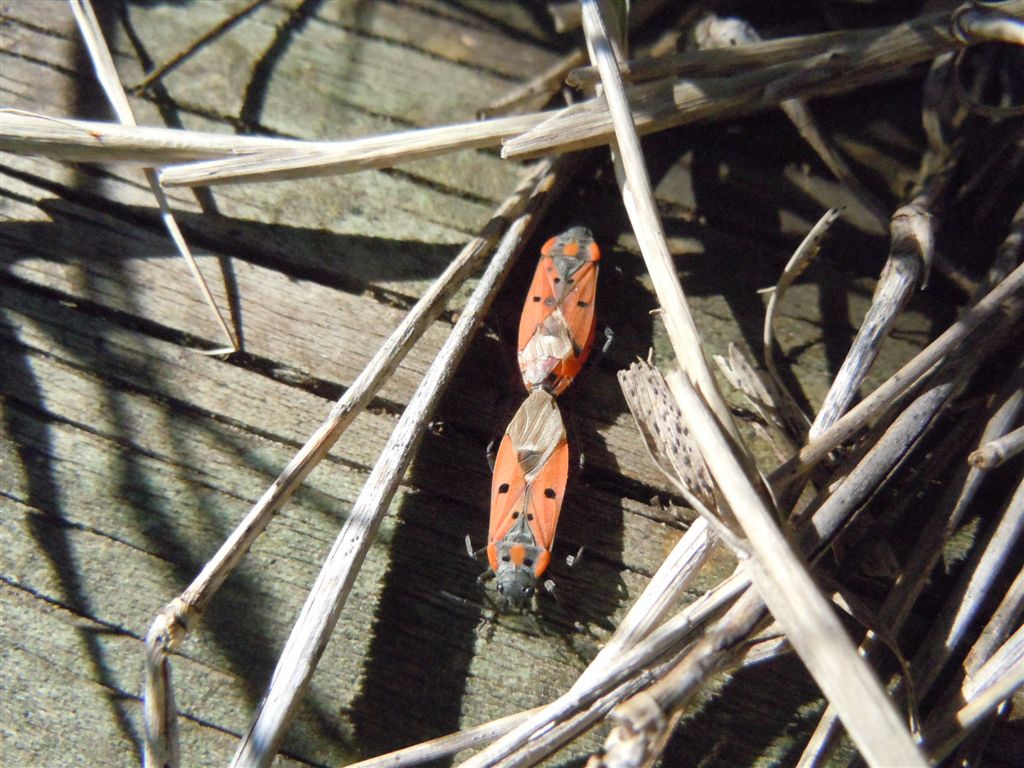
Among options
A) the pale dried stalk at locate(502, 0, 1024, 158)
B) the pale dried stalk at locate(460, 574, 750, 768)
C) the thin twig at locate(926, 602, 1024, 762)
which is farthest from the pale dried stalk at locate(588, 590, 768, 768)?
the pale dried stalk at locate(502, 0, 1024, 158)

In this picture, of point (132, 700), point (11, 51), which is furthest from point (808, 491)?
point (11, 51)

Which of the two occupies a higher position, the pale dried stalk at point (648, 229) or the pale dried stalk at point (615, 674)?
the pale dried stalk at point (648, 229)

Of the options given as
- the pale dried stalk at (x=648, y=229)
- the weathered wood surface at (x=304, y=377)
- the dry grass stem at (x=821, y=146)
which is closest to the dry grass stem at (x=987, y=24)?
the dry grass stem at (x=821, y=146)

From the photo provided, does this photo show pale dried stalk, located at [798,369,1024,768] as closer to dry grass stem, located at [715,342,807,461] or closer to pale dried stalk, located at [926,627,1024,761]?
pale dried stalk, located at [926,627,1024,761]

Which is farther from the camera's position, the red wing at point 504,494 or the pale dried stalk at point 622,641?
the red wing at point 504,494

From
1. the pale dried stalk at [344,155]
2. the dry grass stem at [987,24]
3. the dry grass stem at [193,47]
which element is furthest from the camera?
the dry grass stem at [193,47]

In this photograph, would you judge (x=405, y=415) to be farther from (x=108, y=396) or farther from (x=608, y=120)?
(x=608, y=120)

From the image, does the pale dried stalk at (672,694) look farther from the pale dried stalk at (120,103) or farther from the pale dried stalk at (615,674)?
the pale dried stalk at (120,103)
